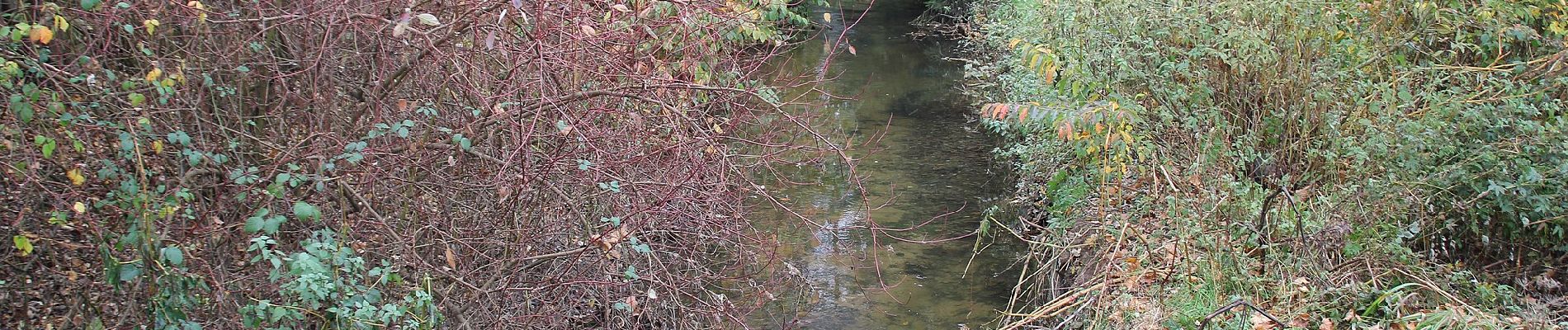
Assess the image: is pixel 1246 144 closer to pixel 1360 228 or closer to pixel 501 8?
pixel 1360 228

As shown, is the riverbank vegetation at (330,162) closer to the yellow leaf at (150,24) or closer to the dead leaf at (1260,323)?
the yellow leaf at (150,24)

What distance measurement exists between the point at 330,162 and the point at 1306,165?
470 cm

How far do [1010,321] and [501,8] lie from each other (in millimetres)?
3276

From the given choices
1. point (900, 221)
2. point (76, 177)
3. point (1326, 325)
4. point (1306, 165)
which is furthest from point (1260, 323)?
point (76, 177)

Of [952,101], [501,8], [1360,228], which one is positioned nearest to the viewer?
[501,8]

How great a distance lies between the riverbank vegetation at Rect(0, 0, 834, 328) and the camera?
10.5 feet

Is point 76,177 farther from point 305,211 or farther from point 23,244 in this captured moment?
point 305,211

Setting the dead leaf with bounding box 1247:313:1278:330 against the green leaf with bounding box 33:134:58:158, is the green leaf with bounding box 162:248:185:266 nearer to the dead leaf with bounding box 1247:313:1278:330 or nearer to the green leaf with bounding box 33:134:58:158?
the green leaf with bounding box 33:134:58:158

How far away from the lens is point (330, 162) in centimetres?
353

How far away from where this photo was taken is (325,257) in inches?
130

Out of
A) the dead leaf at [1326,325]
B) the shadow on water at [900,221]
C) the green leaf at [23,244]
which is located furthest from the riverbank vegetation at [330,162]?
the dead leaf at [1326,325]

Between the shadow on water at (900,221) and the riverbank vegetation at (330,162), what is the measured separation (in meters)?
1.10

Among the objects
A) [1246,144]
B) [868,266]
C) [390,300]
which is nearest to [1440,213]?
[1246,144]

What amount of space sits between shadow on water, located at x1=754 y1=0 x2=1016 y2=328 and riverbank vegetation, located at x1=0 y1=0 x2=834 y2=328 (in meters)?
Answer: 1.10
